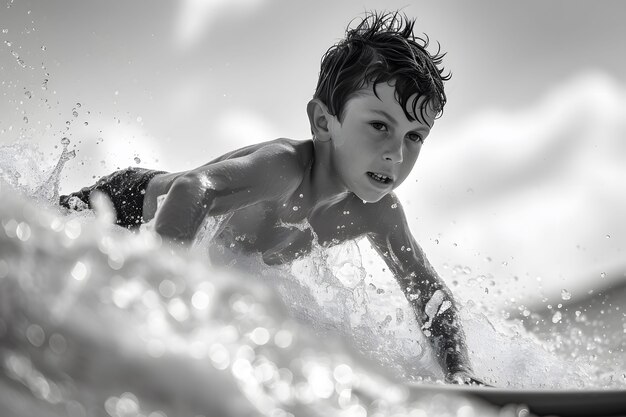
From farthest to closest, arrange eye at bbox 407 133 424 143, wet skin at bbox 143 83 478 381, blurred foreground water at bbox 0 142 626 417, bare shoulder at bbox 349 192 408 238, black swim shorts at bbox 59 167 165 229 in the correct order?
1. black swim shorts at bbox 59 167 165 229
2. bare shoulder at bbox 349 192 408 238
3. eye at bbox 407 133 424 143
4. wet skin at bbox 143 83 478 381
5. blurred foreground water at bbox 0 142 626 417

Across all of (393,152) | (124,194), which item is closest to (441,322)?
(393,152)

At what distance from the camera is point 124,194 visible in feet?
5.73

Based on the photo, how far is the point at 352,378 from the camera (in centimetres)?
34

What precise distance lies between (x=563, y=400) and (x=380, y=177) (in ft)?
2.58

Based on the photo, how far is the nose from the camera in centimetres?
136

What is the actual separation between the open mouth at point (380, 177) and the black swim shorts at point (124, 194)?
0.62 meters

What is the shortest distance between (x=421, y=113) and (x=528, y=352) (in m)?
0.60

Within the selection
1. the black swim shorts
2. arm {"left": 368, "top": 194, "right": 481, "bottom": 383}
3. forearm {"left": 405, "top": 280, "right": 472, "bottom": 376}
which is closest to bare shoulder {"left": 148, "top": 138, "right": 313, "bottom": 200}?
the black swim shorts

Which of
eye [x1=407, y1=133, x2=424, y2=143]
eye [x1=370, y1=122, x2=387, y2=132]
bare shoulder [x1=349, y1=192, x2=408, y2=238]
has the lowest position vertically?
bare shoulder [x1=349, y1=192, x2=408, y2=238]

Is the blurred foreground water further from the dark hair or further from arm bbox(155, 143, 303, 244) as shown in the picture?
the dark hair

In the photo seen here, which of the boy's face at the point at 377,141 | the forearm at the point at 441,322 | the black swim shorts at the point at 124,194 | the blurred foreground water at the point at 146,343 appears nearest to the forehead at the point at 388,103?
the boy's face at the point at 377,141

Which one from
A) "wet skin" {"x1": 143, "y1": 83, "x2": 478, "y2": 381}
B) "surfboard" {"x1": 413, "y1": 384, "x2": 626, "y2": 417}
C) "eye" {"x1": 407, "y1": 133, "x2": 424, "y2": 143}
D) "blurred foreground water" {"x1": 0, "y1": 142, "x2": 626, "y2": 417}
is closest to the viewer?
"blurred foreground water" {"x1": 0, "y1": 142, "x2": 626, "y2": 417}

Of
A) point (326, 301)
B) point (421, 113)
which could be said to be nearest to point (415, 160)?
point (421, 113)

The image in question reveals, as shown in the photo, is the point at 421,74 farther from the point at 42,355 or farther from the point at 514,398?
the point at 42,355
